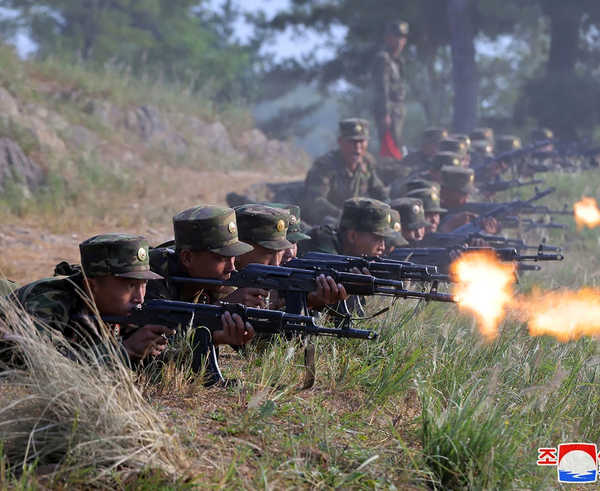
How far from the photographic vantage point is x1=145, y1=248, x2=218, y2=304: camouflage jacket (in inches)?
206

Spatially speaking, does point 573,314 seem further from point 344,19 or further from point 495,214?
point 344,19

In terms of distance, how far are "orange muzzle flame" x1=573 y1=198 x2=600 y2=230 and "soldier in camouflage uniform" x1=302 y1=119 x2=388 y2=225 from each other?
432 centimetres

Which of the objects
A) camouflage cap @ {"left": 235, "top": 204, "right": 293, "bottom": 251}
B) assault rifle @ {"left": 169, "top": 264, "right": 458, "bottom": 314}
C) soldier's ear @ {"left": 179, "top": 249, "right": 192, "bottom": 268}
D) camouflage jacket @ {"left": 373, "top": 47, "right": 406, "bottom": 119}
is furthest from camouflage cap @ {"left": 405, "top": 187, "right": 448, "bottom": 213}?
camouflage jacket @ {"left": 373, "top": 47, "right": 406, "bottom": 119}

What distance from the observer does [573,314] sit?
7.28 meters

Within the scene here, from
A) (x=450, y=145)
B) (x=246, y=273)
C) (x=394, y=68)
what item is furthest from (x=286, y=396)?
(x=394, y=68)

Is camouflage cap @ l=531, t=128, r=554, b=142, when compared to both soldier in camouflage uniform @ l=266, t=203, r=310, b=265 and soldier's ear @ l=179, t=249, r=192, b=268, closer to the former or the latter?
soldier in camouflage uniform @ l=266, t=203, r=310, b=265

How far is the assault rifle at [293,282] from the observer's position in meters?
5.20

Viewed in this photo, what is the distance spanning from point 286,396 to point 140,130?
49.2 feet

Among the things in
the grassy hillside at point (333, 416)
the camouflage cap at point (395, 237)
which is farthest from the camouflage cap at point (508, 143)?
the grassy hillside at point (333, 416)

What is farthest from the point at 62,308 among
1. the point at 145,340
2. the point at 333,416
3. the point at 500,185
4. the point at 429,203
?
the point at 500,185

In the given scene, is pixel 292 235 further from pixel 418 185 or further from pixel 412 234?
pixel 418 185

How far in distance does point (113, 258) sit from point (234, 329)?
829mm

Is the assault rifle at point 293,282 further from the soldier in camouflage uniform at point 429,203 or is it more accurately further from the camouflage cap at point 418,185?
the camouflage cap at point 418,185

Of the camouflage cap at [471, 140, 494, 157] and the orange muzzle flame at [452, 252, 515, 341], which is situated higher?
the camouflage cap at [471, 140, 494, 157]
